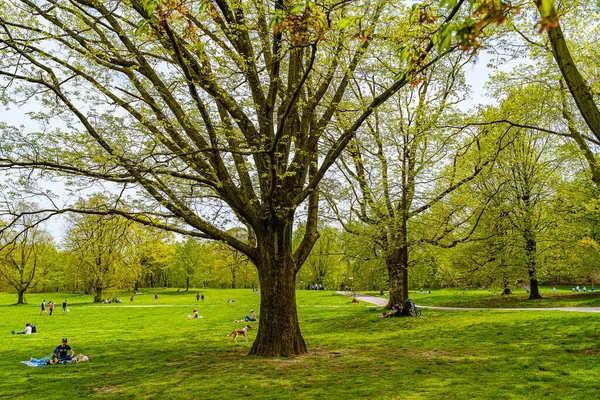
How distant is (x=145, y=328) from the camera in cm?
2212

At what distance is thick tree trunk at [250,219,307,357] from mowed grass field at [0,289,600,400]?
484 millimetres

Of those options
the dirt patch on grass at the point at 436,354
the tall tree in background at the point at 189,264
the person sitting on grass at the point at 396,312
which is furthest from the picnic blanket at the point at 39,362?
the tall tree in background at the point at 189,264

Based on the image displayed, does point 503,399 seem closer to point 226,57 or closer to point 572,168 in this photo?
point 226,57

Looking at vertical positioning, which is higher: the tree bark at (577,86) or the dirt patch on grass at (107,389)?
the tree bark at (577,86)

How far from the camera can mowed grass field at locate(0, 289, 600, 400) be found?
25.5 ft

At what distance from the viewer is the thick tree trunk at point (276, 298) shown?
1134cm

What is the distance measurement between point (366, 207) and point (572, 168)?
43.0 feet

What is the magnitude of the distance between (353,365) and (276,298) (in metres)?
2.76

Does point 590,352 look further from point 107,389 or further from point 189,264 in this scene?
point 189,264

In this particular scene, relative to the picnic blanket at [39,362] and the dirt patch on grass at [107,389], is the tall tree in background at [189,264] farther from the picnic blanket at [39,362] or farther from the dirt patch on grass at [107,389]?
the dirt patch on grass at [107,389]

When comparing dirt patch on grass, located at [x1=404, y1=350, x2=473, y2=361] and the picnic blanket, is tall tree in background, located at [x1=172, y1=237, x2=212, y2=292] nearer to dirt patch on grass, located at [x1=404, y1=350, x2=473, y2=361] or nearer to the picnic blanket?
the picnic blanket

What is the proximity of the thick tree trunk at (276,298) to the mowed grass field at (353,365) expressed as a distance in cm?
48

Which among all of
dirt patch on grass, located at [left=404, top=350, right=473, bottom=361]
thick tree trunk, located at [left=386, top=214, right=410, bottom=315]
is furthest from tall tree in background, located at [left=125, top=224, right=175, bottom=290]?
thick tree trunk, located at [left=386, top=214, right=410, bottom=315]

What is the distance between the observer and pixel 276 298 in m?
11.3
